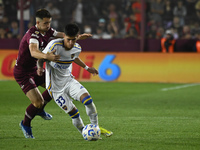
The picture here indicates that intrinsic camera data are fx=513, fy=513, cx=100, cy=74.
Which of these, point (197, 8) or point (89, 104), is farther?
point (197, 8)

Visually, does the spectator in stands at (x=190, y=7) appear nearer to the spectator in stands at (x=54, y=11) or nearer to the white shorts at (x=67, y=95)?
the spectator in stands at (x=54, y=11)

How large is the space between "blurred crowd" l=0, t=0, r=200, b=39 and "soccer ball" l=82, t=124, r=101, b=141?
1307cm

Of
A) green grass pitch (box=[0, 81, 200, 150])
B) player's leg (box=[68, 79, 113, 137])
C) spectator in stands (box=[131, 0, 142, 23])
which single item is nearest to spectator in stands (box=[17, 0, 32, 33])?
spectator in stands (box=[131, 0, 142, 23])

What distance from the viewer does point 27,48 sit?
8.12 meters

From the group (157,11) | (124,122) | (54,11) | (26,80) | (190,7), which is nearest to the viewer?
(26,80)

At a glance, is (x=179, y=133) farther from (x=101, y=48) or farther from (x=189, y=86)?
(x=101, y=48)

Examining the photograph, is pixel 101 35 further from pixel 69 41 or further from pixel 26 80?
pixel 69 41

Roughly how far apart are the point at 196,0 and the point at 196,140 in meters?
13.0

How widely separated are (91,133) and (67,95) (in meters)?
0.66

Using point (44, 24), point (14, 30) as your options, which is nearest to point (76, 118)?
point (44, 24)

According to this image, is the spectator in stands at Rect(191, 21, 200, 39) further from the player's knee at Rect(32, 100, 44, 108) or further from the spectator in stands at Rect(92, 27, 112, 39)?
the player's knee at Rect(32, 100, 44, 108)

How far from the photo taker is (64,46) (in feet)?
24.0

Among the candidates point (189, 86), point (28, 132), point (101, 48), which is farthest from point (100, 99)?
point (101, 48)

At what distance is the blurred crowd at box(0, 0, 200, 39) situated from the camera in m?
19.8
